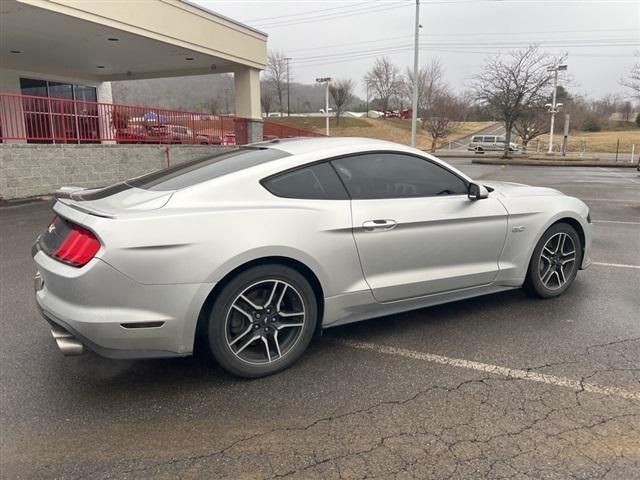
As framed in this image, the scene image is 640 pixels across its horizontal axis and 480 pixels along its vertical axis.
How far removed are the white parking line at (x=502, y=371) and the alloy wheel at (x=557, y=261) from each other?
1.51m

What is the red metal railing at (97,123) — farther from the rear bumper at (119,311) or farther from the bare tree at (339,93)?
the bare tree at (339,93)

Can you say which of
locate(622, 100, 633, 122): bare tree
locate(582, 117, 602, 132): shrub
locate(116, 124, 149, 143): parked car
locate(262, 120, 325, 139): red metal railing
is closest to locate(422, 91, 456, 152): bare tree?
locate(262, 120, 325, 139): red metal railing

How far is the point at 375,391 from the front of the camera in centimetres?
302

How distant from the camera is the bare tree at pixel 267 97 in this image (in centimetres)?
7077

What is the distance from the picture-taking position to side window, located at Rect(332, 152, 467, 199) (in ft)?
11.7

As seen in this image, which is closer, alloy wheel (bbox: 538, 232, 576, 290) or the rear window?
the rear window

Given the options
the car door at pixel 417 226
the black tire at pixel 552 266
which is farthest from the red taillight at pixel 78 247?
the black tire at pixel 552 266

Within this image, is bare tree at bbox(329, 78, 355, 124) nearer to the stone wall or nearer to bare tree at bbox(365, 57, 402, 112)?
bare tree at bbox(365, 57, 402, 112)

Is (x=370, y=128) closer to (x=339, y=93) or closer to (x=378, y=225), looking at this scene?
(x=339, y=93)

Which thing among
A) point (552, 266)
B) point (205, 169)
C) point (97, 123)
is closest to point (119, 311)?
point (205, 169)

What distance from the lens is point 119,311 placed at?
8.92 ft

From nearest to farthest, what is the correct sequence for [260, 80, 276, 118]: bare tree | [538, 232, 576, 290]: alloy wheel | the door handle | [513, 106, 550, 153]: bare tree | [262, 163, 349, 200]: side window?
[262, 163, 349, 200]: side window → the door handle → [538, 232, 576, 290]: alloy wheel → [513, 106, 550, 153]: bare tree → [260, 80, 276, 118]: bare tree

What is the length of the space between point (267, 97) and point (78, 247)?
7219 cm

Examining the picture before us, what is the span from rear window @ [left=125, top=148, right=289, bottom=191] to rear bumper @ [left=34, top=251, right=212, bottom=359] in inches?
30.9
